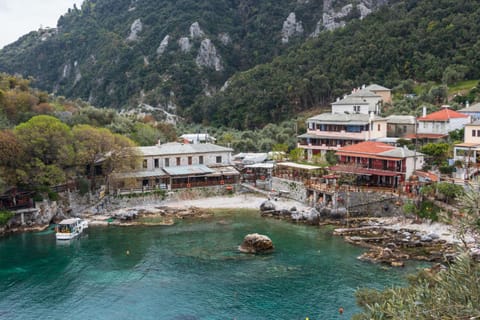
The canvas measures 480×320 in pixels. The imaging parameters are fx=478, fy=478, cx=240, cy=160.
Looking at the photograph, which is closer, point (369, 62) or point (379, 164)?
point (379, 164)

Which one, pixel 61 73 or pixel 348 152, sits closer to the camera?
pixel 348 152

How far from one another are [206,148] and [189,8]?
95311 millimetres

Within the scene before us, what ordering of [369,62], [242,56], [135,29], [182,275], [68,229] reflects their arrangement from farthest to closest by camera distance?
[135,29] < [242,56] < [369,62] < [68,229] < [182,275]

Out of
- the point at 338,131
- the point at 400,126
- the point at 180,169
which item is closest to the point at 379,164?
the point at 338,131

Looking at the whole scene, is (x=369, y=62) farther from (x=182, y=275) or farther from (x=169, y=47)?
(x=182, y=275)

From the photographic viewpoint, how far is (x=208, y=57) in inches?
5012

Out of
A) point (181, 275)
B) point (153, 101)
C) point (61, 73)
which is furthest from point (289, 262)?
point (61, 73)

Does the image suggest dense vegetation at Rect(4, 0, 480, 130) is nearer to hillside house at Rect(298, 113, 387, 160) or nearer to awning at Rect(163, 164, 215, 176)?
hillside house at Rect(298, 113, 387, 160)

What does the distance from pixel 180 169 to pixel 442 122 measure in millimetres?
28008

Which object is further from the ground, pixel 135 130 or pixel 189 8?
pixel 189 8

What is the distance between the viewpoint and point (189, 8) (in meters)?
140

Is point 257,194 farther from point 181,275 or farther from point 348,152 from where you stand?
point 181,275

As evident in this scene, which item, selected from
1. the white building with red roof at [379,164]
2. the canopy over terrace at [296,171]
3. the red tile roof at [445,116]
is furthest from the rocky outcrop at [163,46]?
the white building with red roof at [379,164]

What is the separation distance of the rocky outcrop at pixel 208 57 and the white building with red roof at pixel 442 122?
8142 centimetres
